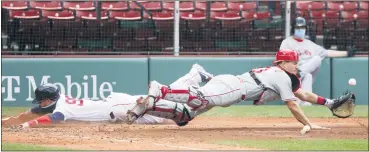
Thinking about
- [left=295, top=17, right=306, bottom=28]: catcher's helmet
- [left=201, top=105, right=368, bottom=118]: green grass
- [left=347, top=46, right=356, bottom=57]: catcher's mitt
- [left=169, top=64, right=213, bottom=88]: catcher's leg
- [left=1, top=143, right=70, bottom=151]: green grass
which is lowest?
[left=201, top=105, right=368, bottom=118]: green grass

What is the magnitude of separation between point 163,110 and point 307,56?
5.94m

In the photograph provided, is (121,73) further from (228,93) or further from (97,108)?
(228,93)

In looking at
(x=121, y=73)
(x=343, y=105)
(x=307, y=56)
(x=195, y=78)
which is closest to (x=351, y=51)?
(x=307, y=56)

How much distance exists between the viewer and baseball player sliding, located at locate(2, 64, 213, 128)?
11797 mm

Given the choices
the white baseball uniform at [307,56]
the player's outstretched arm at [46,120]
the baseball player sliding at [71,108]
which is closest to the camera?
the player's outstretched arm at [46,120]

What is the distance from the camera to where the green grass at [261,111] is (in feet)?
48.6

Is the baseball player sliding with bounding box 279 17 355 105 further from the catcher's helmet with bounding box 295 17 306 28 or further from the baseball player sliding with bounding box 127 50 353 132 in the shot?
the baseball player sliding with bounding box 127 50 353 132

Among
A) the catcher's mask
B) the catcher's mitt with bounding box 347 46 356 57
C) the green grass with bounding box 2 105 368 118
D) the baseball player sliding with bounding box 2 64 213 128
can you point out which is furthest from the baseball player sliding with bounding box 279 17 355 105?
the catcher's mask

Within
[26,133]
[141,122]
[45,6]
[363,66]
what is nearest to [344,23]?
[363,66]

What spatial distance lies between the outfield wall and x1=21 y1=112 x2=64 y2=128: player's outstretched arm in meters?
4.75

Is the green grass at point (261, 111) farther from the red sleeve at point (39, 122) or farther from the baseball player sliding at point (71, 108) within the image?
the red sleeve at point (39, 122)

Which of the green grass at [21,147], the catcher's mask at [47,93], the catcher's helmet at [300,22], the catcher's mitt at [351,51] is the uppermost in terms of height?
the catcher's helmet at [300,22]

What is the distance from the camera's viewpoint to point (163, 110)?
11.5 meters

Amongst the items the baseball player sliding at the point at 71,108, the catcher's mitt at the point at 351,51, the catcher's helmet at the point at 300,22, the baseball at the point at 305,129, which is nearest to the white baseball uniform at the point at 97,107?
the baseball player sliding at the point at 71,108
